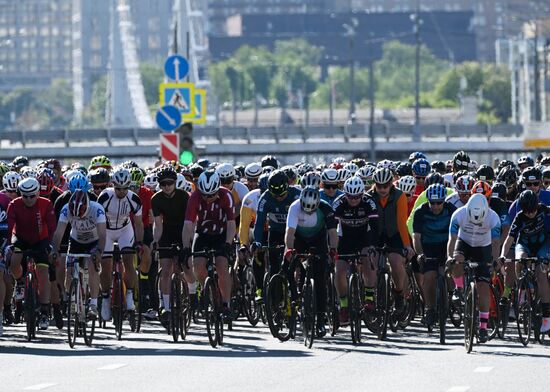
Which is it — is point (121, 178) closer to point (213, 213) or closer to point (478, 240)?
point (213, 213)

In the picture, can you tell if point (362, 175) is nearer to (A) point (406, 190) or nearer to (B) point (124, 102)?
(A) point (406, 190)

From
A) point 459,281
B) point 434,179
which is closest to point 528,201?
point 459,281

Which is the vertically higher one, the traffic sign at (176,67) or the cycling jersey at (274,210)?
the traffic sign at (176,67)

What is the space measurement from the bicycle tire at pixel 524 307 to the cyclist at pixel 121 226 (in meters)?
3.74

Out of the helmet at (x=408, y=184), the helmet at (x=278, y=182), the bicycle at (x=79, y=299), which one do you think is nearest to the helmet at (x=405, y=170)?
the helmet at (x=408, y=184)

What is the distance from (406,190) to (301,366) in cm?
586

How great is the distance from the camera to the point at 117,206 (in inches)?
826

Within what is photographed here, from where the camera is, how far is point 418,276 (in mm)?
21875

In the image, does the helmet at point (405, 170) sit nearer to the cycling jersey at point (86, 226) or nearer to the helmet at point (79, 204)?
the cycling jersey at point (86, 226)

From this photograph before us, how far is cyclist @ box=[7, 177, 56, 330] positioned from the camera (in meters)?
20.3

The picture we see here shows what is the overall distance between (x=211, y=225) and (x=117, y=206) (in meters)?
1.63

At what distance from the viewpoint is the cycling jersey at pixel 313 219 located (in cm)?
1938

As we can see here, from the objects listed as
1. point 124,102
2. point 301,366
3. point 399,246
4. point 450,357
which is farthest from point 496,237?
point 124,102

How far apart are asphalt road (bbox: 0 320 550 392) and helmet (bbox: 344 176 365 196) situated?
4.51 ft
